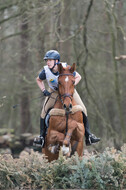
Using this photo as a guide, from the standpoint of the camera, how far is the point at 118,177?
602cm

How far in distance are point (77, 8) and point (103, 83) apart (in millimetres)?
5586

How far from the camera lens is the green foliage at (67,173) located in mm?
5866

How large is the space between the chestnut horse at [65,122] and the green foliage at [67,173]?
45cm

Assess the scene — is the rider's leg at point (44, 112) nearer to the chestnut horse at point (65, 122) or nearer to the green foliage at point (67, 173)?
the chestnut horse at point (65, 122)

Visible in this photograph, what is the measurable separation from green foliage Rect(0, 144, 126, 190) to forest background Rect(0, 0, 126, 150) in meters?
1.89

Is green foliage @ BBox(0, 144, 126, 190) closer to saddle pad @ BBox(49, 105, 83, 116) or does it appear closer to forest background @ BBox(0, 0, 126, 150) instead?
saddle pad @ BBox(49, 105, 83, 116)

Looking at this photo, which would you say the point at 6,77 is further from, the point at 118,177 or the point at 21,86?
the point at 118,177

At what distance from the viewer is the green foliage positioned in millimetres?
5866

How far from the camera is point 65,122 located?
6.67 m

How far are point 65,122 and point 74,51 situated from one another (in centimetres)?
584

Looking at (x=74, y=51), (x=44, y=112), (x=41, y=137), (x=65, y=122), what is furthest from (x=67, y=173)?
(x=74, y=51)

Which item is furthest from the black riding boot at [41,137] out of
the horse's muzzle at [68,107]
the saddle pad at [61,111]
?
the horse's muzzle at [68,107]

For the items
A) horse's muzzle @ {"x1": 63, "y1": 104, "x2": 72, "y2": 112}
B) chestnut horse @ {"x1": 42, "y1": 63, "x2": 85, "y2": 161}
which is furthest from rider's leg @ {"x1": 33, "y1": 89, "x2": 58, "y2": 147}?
horse's muzzle @ {"x1": 63, "y1": 104, "x2": 72, "y2": 112}

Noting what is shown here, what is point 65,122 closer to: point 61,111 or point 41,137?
point 61,111
